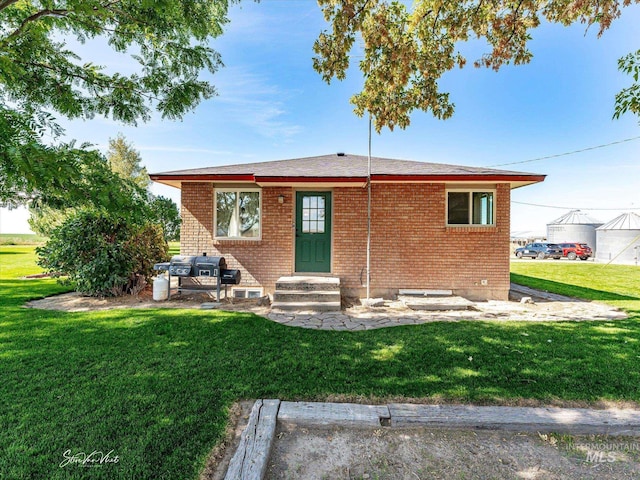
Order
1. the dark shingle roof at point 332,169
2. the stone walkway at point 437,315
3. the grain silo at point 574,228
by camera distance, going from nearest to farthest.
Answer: the stone walkway at point 437,315, the dark shingle roof at point 332,169, the grain silo at point 574,228

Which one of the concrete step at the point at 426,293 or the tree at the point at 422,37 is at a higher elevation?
the tree at the point at 422,37

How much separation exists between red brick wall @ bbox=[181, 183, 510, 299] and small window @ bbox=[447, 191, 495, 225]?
211 mm

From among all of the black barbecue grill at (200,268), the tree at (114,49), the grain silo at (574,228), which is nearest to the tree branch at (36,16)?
the tree at (114,49)

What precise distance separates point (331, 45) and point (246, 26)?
3346 mm

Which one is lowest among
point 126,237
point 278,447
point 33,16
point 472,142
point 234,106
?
point 278,447

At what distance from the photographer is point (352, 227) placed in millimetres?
7727

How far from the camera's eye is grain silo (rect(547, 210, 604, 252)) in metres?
32.0

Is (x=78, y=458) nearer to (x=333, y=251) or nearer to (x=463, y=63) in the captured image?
(x=333, y=251)

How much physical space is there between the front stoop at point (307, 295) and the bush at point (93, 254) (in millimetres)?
3699

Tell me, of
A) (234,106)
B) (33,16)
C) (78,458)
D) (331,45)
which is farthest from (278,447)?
(234,106)

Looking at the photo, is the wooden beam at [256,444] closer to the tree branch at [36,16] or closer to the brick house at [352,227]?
the brick house at [352,227]

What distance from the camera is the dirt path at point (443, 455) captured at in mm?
1982

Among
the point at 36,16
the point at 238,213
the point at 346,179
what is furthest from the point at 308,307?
the point at 36,16

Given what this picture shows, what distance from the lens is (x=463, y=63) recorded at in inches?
239
